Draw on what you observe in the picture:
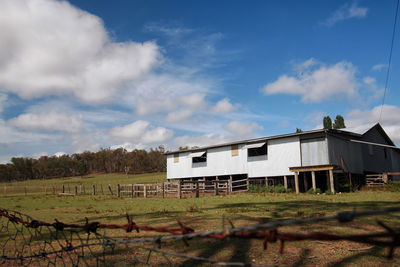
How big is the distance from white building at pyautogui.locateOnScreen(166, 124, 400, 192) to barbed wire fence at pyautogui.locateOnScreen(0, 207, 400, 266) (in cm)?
1934

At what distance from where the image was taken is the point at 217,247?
6758mm

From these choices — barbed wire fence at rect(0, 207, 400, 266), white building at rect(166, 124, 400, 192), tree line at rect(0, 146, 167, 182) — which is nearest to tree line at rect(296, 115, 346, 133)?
white building at rect(166, 124, 400, 192)

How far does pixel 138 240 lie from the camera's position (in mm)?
2613

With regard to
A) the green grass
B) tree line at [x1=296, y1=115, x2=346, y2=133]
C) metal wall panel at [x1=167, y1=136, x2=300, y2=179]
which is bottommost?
the green grass

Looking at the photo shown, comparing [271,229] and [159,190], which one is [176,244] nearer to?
[271,229]

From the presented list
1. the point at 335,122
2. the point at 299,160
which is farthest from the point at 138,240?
the point at 335,122

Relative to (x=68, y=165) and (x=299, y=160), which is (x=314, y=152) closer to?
(x=299, y=160)

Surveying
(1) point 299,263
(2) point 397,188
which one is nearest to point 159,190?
(2) point 397,188

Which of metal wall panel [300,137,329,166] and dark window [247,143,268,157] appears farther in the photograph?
dark window [247,143,268,157]

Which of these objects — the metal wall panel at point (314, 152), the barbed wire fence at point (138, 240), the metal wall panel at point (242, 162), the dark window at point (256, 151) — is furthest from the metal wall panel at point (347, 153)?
the barbed wire fence at point (138, 240)

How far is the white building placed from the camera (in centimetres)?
2575

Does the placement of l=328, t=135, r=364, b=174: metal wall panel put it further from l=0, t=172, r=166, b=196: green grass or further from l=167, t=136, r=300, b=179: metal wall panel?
l=0, t=172, r=166, b=196: green grass

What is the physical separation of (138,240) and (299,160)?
2585 centimetres

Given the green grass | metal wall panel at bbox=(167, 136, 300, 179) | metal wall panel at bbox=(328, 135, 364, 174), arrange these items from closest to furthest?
metal wall panel at bbox=(328, 135, 364, 174)
metal wall panel at bbox=(167, 136, 300, 179)
the green grass
